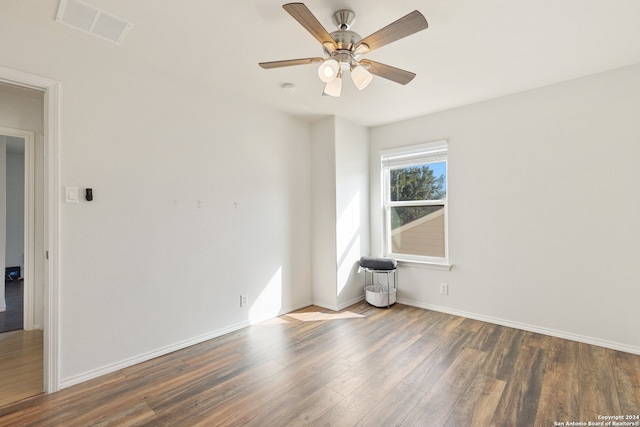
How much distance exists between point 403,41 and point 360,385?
2.52 meters

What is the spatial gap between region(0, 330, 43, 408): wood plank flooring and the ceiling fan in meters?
2.79

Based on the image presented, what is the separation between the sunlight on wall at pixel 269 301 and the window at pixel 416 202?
1.63 metres

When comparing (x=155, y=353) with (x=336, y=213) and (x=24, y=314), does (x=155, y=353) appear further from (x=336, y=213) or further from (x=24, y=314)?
(x=336, y=213)

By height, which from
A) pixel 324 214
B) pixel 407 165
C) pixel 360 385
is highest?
pixel 407 165

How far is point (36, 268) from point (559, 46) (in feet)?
17.5

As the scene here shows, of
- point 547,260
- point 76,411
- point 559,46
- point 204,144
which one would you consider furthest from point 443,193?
point 76,411

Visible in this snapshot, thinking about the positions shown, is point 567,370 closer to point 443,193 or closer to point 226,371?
point 443,193

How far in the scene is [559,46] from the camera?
2.22 metres

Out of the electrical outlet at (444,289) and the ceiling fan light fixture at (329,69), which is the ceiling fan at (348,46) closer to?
the ceiling fan light fixture at (329,69)

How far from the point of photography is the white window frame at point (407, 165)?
3.64 m

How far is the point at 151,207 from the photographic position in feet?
8.30

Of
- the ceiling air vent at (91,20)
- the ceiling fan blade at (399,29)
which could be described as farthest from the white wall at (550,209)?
the ceiling air vent at (91,20)

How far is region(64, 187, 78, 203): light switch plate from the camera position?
6.92 ft

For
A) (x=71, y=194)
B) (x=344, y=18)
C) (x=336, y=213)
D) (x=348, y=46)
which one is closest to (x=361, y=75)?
(x=348, y=46)
